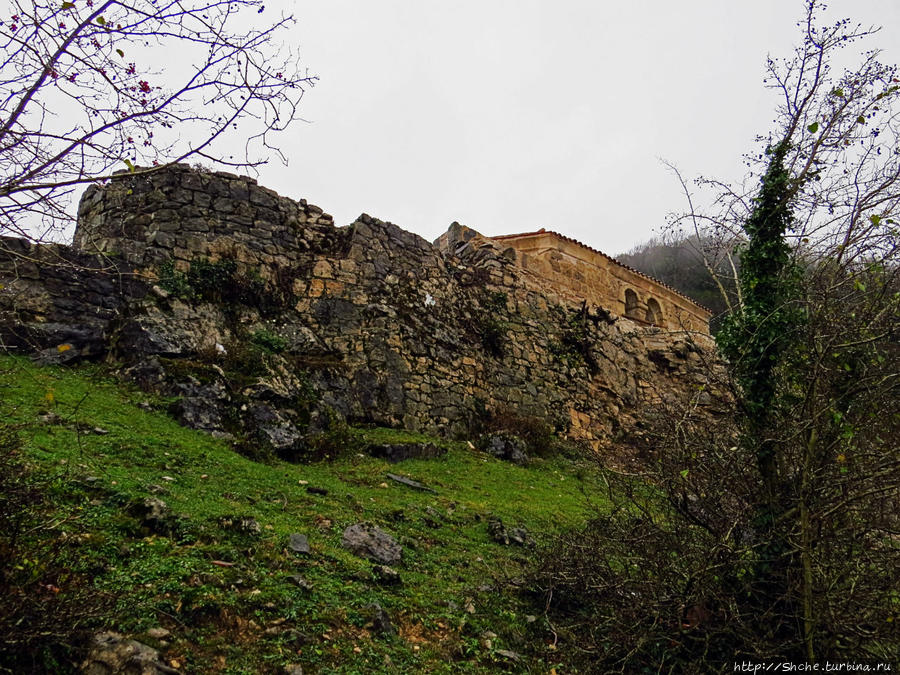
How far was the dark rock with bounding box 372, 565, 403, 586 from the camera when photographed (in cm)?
541

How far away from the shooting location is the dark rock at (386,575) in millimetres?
5410

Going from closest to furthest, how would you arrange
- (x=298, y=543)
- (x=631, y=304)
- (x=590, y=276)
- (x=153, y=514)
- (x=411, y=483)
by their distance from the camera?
1. (x=153, y=514)
2. (x=298, y=543)
3. (x=411, y=483)
4. (x=590, y=276)
5. (x=631, y=304)

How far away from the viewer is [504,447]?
1221 cm

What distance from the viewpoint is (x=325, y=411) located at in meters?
10.2

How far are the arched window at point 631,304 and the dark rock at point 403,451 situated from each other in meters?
16.2

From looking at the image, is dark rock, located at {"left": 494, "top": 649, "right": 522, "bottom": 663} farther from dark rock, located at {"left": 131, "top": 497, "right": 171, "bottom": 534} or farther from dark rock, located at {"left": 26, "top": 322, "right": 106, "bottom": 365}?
→ dark rock, located at {"left": 26, "top": 322, "right": 106, "bottom": 365}

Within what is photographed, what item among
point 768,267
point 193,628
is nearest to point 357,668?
point 193,628

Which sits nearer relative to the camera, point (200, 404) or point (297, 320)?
point (200, 404)

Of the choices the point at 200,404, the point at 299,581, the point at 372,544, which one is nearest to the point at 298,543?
the point at 299,581

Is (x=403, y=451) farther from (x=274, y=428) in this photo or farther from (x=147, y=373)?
(x=147, y=373)

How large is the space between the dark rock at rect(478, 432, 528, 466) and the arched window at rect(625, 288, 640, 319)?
46.6 ft

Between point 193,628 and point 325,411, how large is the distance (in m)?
6.30

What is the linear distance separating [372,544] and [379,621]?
137cm

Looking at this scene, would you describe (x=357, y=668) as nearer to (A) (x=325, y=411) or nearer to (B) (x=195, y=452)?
(B) (x=195, y=452)
